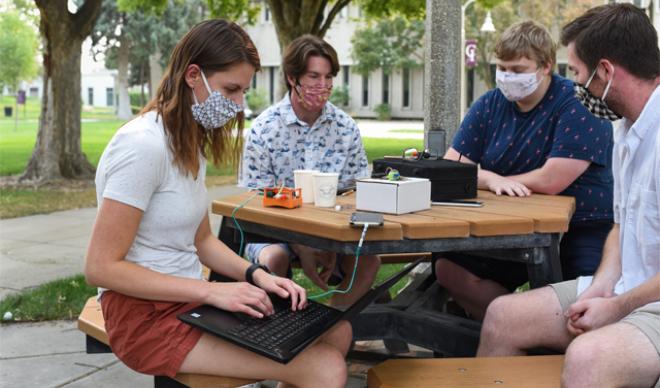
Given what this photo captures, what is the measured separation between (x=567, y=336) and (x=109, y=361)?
2.48m

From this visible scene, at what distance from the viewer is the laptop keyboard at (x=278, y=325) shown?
2.37 m

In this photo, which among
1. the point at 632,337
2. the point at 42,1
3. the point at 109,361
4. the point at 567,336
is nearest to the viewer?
the point at 632,337

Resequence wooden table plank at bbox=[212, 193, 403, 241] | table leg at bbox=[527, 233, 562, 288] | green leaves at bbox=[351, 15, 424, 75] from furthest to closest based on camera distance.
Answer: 1. green leaves at bbox=[351, 15, 424, 75]
2. table leg at bbox=[527, 233, 562, 288]
3. wooden table plank at bbox=[212, 193, 403, 241]

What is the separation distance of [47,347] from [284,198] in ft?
6.96

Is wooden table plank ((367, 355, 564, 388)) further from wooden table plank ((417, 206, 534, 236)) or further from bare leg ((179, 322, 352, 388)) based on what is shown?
wooden table plank ((417, 206, 534, 236))

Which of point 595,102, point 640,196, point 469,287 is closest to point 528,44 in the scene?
point 595,102

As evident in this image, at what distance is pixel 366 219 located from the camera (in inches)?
108

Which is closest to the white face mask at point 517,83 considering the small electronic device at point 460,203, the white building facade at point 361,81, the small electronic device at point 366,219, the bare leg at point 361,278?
the small electronic device at point 460,203

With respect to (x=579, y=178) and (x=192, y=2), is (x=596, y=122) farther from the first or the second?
(x=192, y=2)

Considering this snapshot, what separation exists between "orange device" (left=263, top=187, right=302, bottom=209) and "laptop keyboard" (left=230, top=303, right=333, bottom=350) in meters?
0.60

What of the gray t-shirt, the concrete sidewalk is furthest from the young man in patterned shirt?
the gray t-shirt

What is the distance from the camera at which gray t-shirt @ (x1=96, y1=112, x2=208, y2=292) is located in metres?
2.41

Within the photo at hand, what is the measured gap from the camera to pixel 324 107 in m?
4.34

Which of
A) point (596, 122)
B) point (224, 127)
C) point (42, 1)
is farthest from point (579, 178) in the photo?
point (42, 1)
